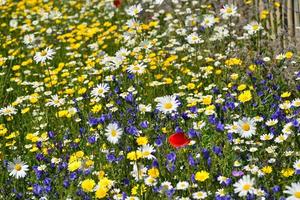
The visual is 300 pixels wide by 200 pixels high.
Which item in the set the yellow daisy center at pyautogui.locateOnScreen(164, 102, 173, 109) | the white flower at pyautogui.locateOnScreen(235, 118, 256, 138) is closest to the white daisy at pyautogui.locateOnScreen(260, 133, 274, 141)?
the white flower at pyautogui.locateOnScreen(235, 118, 256, 138)

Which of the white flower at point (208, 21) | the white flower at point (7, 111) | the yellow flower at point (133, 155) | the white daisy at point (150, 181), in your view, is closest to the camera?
the white daisy at point (150, 181)

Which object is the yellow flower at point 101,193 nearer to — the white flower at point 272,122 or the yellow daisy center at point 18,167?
the yellow daisy center at point 18,167

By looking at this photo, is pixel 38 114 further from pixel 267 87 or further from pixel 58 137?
pixel 267 87

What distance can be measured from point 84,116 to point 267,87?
4.76ft

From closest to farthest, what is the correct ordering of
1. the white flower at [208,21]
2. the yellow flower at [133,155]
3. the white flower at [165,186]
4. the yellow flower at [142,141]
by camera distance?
the white flower at [165,186], the yellow flower at [133,155], the yellow flower at [142,141], the white flower at [208,21]

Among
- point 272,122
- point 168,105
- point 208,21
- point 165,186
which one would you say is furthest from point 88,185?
point 208,21

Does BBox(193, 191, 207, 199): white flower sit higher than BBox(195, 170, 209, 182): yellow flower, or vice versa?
BBox(195, 170, 209, 182): yellow flower

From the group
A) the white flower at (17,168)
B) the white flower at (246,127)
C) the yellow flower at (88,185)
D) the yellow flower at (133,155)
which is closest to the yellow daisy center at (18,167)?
the white flower at (17,168)

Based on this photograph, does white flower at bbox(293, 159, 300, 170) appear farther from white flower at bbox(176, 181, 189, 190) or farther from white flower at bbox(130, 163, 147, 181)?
white flower at bbox(130, 163, 147, 181)

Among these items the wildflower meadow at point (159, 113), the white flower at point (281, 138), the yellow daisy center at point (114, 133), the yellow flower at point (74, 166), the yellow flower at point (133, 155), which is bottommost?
the wildflower meadow at point (159, 113)

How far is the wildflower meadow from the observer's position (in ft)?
12.1

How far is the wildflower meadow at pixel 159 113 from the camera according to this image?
3689mm

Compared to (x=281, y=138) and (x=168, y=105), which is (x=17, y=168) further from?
(x=281, y=138)

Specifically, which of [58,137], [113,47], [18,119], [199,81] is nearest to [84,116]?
[58,137]
